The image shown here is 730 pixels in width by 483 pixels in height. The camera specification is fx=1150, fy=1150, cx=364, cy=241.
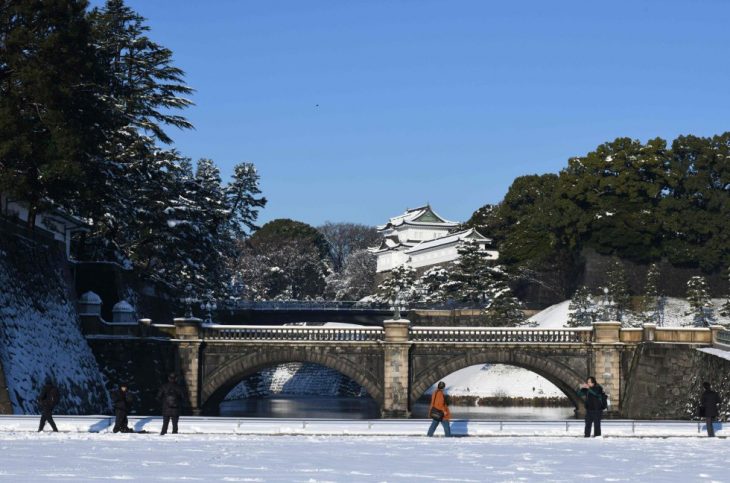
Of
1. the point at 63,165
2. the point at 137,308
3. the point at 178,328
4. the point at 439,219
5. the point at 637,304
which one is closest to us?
the point at 63,165

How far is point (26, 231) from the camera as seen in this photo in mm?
46969

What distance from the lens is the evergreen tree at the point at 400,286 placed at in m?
107

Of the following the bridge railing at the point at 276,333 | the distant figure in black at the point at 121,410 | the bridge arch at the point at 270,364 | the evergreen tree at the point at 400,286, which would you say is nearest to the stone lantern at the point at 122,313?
the bridge railing at the point at 276,333

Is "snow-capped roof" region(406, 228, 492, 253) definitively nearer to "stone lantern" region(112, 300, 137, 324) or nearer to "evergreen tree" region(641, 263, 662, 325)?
"evergreen tree" region(641, 263, 662, 325)

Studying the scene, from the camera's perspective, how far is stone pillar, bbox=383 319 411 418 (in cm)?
5547

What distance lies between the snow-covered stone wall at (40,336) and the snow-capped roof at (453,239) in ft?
222

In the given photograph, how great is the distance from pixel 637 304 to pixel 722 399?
46297 millimetres

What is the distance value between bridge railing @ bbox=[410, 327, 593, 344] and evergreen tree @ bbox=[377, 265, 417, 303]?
4938 cm

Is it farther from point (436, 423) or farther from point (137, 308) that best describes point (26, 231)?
point (436, 423)

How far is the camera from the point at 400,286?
11006 cm

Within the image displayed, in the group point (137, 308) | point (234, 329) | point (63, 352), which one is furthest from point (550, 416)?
point (63, 352)

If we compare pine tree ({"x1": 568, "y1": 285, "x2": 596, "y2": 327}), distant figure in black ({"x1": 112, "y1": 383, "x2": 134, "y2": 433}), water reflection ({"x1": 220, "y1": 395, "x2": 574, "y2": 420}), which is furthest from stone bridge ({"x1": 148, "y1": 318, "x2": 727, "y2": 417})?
distant figure in black ({"x1": 112, "y1": 383, "x2": 134, "y2": 433})

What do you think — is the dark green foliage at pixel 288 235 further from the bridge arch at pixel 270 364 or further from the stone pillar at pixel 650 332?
the stone pillar at pixel 650 332

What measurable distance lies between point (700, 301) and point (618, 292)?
6.60m
